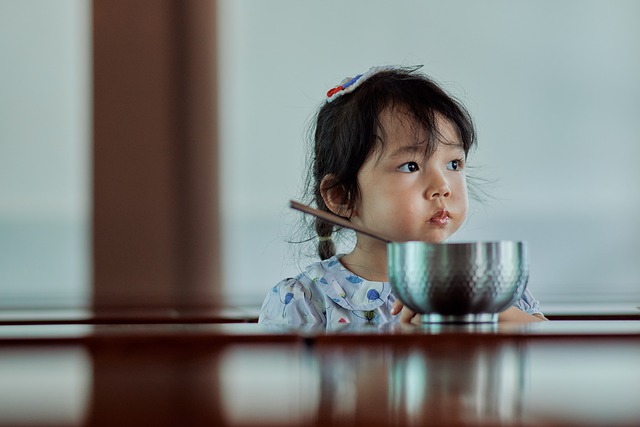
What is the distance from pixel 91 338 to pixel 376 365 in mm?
237

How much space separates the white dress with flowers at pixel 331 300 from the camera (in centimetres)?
142

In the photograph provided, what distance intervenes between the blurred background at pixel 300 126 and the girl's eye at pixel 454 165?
4.00 feet

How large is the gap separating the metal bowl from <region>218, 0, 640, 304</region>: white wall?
6.76 feet

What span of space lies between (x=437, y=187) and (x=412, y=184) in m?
0.04

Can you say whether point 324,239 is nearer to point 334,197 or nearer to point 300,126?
point 334,197

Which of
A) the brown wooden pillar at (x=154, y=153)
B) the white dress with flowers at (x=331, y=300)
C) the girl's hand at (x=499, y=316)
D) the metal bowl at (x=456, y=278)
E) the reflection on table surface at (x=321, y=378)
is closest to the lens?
the reflection on table surface at (x=321, y=378)

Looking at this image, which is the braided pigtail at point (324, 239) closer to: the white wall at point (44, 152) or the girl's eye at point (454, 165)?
the girl's eye at point (454, 165)

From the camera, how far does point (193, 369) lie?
432 mm

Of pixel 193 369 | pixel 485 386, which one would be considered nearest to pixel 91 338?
pixel 193 369

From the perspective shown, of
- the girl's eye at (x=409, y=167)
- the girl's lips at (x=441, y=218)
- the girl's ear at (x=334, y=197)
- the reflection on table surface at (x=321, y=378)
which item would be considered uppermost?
the girl's eye at (x=409, y=167)

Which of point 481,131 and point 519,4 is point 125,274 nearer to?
point 481,131

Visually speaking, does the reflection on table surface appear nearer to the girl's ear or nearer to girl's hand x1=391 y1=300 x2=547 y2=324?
girl's hand x1=391 y1=300 x2=547 y2=324

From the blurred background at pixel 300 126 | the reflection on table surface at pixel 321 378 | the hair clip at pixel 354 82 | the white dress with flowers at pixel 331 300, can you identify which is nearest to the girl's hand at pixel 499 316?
the reflection on table surface at pixel 321 378

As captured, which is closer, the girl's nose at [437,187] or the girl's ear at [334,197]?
the girl's nose at [437,187]
